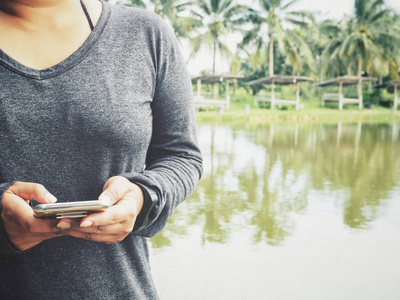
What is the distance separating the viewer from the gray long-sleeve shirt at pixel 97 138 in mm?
755

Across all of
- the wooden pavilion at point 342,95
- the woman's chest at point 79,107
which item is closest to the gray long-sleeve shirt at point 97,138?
the woman's chest at point 79,107

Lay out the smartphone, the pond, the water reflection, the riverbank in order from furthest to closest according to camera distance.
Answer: the riverbank < the water reflection < the pond < the smartphone

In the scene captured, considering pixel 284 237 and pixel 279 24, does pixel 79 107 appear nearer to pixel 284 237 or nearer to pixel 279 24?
pixel 284 237

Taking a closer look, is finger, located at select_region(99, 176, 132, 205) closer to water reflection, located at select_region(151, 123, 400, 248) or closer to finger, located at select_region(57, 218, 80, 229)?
finger, located at select_region(57, 218, 80, 229)

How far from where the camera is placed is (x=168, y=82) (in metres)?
0.87

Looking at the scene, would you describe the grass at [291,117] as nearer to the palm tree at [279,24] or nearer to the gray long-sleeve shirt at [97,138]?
the palm tree at [279,24]

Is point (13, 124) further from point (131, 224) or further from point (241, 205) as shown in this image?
point (241, 205)

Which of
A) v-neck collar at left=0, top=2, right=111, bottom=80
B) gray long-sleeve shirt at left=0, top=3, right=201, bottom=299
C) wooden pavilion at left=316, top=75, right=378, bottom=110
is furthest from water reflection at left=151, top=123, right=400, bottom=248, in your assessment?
wooden pavilion at left=316, top=75, right=378, bottom=110

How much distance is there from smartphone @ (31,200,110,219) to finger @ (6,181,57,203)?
1.2 inches

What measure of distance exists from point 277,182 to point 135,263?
497 centimetres

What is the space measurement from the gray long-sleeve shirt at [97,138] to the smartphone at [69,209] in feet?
0.42

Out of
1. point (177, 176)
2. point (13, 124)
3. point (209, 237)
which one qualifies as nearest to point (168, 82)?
point (177, 176)

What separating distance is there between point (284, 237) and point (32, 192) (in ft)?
10.4

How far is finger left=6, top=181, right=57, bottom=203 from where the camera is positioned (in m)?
0.65
